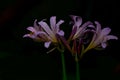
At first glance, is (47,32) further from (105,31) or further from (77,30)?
(105,31)

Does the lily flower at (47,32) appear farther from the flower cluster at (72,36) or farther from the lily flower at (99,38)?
the lily flower at (99,38)

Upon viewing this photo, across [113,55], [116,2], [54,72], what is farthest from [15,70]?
[116,2]

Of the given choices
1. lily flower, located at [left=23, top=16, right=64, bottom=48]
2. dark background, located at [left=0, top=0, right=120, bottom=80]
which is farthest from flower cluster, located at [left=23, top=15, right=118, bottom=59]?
dark background, located at [left=0, top=0, right=120, bottom=80]

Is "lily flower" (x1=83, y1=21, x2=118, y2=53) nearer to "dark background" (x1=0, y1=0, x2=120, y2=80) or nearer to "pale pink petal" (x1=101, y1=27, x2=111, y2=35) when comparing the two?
"pale pink petal" (x1=101, y1=27, x2=111, y2=35)

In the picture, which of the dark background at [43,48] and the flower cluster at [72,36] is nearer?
the flower cluster at [72,36]

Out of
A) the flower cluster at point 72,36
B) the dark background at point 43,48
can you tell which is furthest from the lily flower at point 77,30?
the dark background at point 43,48

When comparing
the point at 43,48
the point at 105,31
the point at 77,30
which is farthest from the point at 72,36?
the point at 43,48

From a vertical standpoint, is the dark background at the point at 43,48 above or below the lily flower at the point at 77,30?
above

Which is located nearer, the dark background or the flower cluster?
the flower cluster
